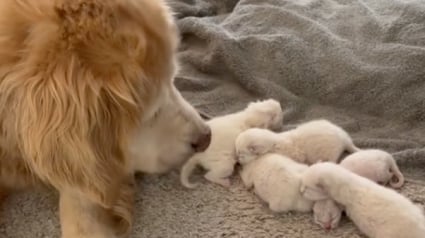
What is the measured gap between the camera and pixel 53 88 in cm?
105

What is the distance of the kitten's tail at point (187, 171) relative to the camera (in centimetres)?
143

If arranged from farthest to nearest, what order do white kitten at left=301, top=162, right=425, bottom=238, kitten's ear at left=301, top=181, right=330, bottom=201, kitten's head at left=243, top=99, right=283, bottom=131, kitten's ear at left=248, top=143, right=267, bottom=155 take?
1. kitten's head at left=243, top=99, right=283, bottom=131
2. kitten's ear at left=248, top=143, right=267, bottom=155
3. kitten's ear at left=301, top=181, right=330, bottom=201
4. white kitten at left=301, top=162, right=425, bottom=238

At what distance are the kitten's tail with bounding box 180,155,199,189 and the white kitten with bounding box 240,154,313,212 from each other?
0.40 feet

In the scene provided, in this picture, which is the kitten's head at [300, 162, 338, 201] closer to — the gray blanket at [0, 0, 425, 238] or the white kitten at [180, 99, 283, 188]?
the gray blanket at [0, 0, 425, 238]

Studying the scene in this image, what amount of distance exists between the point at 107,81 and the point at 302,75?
79cm

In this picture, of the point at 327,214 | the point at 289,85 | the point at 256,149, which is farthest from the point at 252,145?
the point at 289,85

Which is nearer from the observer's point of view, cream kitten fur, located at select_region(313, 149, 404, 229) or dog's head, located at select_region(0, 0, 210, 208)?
dog's head, located at select_region(0, 0, 210, 208)

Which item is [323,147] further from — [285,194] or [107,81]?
[107,81]

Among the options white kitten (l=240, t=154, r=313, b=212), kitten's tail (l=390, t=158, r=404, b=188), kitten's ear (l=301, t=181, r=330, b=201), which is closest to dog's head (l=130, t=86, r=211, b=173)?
white kitten (l=240, t=154, r=313, b=212)

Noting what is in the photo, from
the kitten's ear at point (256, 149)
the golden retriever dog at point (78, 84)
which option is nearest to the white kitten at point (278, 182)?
the kitten's ear at point (256, 149)

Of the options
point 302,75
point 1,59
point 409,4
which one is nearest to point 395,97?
point 302,75

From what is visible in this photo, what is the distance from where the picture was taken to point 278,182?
1.35 m

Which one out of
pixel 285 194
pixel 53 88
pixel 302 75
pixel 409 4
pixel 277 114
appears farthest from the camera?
Answer: pixel 409 4

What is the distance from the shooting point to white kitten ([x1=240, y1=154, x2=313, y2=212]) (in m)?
1.34
